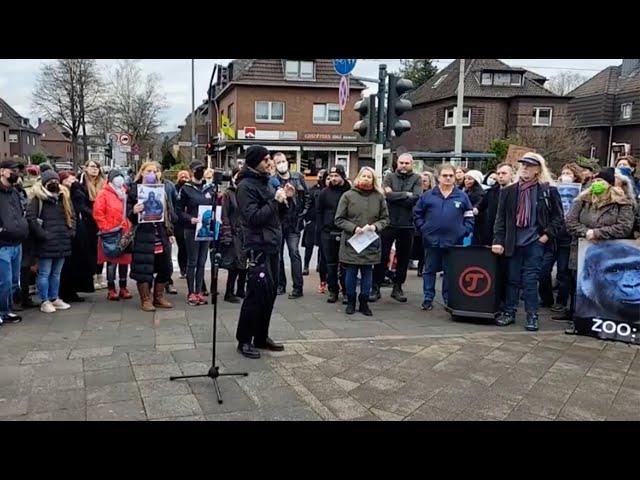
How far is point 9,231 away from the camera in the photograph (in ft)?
21.2

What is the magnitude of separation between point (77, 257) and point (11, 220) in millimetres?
1348

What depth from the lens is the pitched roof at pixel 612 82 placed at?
41653 mm

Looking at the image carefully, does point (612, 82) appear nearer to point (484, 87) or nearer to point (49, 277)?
point (484, 87)

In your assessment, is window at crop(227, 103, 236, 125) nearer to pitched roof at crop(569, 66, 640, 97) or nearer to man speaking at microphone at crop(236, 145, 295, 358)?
pitched roof at crop(569, 66, 640, 97)

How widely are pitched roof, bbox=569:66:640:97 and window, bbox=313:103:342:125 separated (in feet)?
59.5

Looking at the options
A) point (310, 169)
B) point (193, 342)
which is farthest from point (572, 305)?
point (310, 169)

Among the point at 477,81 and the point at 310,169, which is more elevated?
the point at 477,81

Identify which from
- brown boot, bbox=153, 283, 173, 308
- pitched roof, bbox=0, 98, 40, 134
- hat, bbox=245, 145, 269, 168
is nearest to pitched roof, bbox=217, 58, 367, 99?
brown boot, bbox=153, 283, 173, 308

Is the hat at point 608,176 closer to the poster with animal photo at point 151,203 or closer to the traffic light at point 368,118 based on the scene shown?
the traffic light at point 368,118

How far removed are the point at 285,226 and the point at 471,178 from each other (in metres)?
3.12

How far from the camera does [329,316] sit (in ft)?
23.6

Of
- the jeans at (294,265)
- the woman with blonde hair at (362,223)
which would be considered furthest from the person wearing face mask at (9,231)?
the woman with blonde hair at (362,223)
